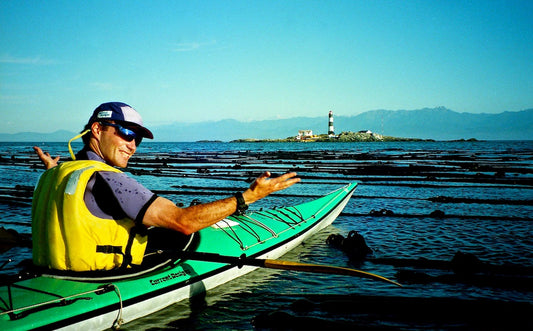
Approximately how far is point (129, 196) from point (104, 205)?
41 cm

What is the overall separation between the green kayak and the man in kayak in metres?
0.28

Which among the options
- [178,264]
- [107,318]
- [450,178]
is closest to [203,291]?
[178,264]

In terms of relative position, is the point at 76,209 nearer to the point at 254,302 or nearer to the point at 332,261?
the point at 254,302

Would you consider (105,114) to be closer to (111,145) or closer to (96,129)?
(96,129)

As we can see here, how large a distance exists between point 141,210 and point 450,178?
27233mm

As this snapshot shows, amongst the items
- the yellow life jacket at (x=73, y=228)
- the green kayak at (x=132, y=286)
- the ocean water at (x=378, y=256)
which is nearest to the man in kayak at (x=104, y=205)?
the yellow life jacket at (x=73, y=228)

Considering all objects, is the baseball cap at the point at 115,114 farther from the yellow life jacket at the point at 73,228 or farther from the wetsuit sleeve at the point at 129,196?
the wetsuit sleeve at the point at 129,196

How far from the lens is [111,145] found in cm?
443

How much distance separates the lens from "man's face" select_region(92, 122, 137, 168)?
14.3 feet

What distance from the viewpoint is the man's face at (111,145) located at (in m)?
4.35

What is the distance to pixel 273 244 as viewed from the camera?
336 inches

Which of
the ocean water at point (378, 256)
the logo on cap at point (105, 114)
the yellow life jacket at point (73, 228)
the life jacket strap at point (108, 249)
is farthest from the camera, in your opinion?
the ocean water at point (378, 256)

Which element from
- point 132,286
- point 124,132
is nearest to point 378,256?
point 132,286

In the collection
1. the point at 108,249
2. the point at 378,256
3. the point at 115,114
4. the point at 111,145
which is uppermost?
the point at 115,114
